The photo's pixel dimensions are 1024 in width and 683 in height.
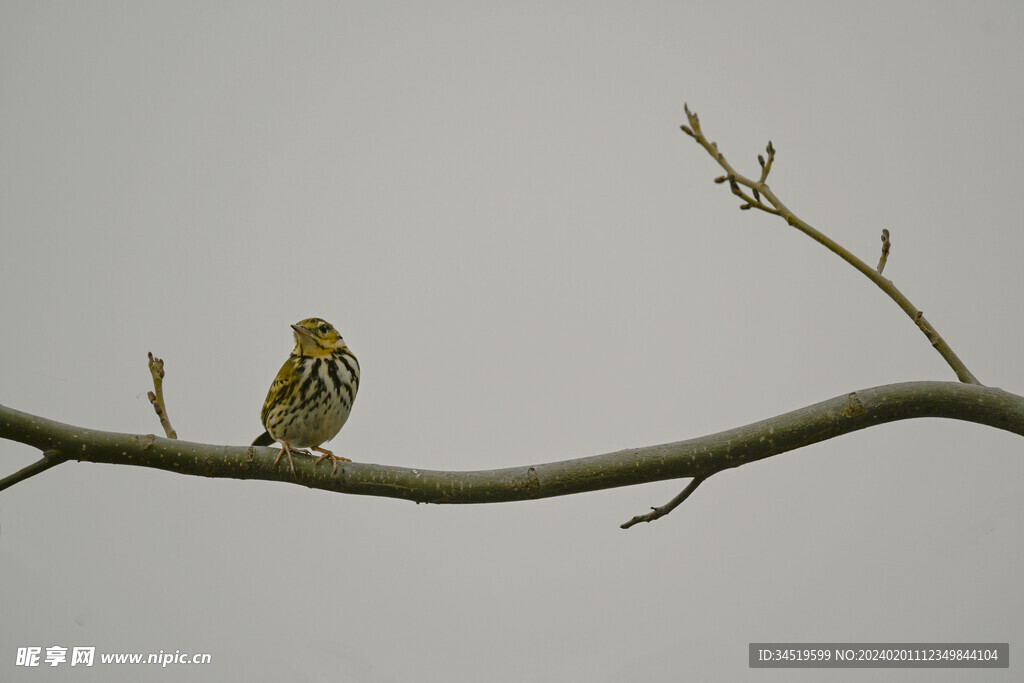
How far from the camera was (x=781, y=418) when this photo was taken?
184 cm

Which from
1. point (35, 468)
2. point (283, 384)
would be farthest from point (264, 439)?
point (35, 468)

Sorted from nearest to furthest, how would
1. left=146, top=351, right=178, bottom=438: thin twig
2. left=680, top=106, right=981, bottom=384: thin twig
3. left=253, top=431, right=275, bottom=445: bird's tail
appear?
left=680, top=106, right=981, bottom=384: thin twig → left=146, top=351, right=178, bottom=438: thin twig → left=253, top=431, right=275, bottom=445: bird's tail

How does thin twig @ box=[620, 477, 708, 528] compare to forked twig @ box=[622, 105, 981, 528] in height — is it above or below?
below

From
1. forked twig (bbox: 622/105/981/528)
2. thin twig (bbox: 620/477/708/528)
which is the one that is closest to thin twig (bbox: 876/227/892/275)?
forked twig (bbox: 622/105/981/528)

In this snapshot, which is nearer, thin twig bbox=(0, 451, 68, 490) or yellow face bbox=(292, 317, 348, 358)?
thin twig bbox=(0, 451, 68, 490)

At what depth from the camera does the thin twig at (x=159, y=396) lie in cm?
239

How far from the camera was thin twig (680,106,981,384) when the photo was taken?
1772mm

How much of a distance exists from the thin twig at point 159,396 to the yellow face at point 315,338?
57cm

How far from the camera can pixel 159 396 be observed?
2.43 m

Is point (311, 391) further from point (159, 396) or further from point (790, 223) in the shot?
point (790, 223)

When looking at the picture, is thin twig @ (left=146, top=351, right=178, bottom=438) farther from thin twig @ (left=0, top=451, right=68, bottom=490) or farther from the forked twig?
the forked twig

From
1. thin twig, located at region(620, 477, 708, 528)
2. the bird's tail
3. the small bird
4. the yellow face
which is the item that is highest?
the yellow face

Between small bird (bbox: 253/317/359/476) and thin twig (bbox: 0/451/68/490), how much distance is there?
79cm

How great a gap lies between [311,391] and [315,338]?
0.25m
